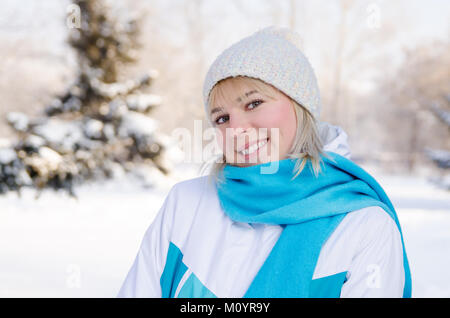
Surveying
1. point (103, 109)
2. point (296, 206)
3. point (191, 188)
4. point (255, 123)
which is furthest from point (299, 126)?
point (103, 109)

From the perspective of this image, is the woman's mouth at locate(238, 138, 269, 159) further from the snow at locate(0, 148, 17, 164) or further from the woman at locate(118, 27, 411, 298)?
the snow at locate(0, 148, 17, 164)

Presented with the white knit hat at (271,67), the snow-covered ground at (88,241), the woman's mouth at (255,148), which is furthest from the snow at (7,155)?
the woman's mouth at (255,148)

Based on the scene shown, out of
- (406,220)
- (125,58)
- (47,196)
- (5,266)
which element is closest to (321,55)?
(125,58)

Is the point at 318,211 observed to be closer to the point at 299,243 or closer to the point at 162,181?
the point at 299,243

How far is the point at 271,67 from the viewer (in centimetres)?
125

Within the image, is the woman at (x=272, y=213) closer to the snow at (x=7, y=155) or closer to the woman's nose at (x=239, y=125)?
the woman's nose at (x=239, y=125)

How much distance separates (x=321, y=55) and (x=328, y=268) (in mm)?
16300

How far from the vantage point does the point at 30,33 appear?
1209cm

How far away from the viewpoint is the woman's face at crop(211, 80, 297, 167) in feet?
4.07

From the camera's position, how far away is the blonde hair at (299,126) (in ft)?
4.12

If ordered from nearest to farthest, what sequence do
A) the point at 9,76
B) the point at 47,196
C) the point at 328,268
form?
the point at 328,268 < the point at 47,196 < the point at 9,76

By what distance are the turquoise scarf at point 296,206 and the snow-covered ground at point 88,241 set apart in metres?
2.20

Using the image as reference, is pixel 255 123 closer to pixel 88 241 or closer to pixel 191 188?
pixel 191 188

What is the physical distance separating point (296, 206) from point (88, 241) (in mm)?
3615
